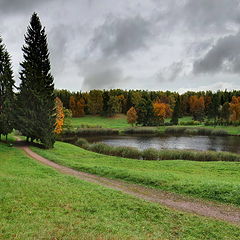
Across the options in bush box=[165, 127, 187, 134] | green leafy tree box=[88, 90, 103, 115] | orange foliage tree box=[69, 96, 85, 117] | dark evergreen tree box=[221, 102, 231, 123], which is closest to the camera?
bush box=[165, 127, 187, 134]

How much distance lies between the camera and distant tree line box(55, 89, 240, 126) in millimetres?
101562

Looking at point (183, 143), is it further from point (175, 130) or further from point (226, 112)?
point (226, 112)

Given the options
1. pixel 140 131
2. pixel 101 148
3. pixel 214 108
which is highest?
pixel 214 108

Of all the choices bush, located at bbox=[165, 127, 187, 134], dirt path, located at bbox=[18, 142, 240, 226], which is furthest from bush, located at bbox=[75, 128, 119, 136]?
dirt path, located at bbox=[18, 142, 240, 226]

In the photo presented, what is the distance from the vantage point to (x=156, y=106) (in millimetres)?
104625

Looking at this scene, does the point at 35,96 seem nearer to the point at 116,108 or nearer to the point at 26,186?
the point at 26,186

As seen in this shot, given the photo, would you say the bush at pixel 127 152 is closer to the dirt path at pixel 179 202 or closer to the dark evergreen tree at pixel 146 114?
the dirt path at pixel 179 202

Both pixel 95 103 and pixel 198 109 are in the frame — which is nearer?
pixel 198 109

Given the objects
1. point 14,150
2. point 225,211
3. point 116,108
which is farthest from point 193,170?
point 116,108

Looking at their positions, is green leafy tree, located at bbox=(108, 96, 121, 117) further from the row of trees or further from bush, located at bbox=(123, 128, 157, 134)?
the row of trees

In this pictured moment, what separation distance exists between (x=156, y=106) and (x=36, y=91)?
70.6m

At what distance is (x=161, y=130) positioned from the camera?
8988 centimetres

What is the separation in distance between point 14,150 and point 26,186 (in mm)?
21013

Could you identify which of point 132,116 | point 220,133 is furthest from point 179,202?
point 132,116
